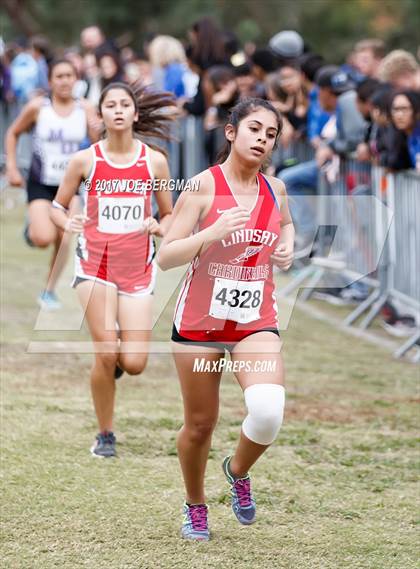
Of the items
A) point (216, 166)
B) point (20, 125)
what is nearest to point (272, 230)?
point (216, 166)

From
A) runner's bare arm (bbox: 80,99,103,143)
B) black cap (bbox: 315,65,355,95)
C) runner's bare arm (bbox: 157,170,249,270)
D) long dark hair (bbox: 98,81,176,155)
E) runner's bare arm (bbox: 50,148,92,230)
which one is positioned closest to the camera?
runner's bare arm (bbox: 157,170,249,270)

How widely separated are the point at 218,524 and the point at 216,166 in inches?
63.6

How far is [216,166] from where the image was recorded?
17.4 feet

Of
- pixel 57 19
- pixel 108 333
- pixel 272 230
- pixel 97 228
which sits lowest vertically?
pixel 57 19

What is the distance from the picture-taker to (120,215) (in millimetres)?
6934

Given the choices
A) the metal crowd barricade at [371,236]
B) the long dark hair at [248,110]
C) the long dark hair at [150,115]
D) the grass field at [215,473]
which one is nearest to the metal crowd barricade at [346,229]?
the metal crowd barricade at [371,236]

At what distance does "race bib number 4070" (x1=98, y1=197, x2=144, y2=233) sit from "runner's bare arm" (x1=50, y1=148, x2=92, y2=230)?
0.18 m

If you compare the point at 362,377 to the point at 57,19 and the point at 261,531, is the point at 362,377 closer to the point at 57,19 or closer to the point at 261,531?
the point at 261,531

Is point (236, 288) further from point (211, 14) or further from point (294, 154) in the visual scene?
point (211, 14)

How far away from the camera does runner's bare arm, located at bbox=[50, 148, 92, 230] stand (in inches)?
274

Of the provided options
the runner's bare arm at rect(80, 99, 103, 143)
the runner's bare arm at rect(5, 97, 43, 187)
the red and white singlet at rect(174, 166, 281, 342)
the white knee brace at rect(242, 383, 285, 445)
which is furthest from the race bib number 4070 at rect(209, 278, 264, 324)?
the runner's bare arm at rect(5, 97, 43, 187)

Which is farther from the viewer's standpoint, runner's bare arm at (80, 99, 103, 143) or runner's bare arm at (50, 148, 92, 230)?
runner's bare arm at (80, 99, 103, 143)

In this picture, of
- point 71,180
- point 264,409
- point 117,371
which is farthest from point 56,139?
point 264,409

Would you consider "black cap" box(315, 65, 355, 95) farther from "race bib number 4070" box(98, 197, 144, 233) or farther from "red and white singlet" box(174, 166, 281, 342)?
"red and white singlet" box(174, 166, 281, 342)
